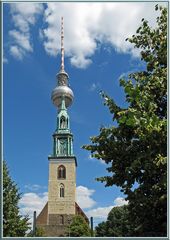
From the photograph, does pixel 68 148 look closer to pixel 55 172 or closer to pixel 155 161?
pixel 55 172

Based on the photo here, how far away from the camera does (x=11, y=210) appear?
85.4 ft

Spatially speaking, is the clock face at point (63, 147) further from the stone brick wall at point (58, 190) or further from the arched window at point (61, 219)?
the arched window at point (61, 219)

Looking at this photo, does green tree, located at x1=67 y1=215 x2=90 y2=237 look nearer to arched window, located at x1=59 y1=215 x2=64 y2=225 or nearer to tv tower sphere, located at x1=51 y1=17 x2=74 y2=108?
arched window, located at x1=59 y1=215 x2=64 y2=225

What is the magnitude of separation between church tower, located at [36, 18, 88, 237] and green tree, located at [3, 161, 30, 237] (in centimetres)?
3821

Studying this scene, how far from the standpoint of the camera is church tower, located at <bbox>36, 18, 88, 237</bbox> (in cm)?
6850

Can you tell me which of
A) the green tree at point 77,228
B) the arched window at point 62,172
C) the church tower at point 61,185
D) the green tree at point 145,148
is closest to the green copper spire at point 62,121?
the church tower at point 61,185

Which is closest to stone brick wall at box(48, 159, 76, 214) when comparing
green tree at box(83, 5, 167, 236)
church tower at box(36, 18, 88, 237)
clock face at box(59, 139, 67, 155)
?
church tower at box(36, 18, 88, 237)

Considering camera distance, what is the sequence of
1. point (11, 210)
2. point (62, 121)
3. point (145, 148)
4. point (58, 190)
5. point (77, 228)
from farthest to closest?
point (62, 121) → point (58, 190) → point (77, 228) → point (11, 210) → point (145, 148)

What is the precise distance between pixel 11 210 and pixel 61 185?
153 feet

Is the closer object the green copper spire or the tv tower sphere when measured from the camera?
the green copper spire

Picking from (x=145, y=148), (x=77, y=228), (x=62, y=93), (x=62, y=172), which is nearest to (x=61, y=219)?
(x=62, y=172)

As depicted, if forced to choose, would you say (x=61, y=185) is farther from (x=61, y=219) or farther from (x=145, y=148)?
(x=145, y=148)

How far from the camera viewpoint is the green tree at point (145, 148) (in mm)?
10609

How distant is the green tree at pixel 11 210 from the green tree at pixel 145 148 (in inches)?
526
